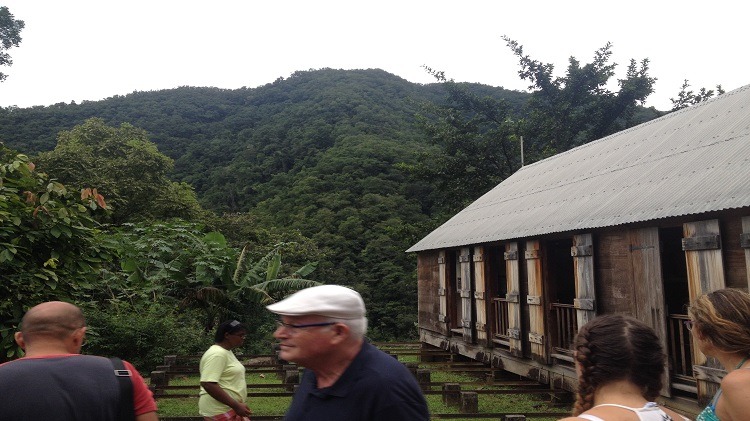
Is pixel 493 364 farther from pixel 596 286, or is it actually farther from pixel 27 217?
pixel 27 217

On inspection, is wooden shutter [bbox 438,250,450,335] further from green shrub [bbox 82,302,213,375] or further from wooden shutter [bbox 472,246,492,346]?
green shrub [bbox 82,302,213,375]

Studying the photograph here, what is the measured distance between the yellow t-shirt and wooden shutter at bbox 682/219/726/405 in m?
5.07

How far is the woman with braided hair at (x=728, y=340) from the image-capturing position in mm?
2785

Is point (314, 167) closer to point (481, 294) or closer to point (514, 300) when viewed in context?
point (481, 294)

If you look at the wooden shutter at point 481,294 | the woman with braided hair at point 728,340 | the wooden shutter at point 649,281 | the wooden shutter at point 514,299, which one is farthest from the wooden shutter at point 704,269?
the wooden shutter at point 481,294

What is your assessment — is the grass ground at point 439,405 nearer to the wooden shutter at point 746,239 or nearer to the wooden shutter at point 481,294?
the wooden shutter at point 481,294

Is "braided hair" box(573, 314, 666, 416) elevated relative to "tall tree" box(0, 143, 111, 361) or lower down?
lower down

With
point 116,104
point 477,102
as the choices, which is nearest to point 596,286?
point 477,102

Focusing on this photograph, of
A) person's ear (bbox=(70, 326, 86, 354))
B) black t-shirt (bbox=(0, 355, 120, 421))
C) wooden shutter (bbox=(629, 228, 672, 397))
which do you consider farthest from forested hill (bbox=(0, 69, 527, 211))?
black t-shirt (bbox=(0, 355, 120, 421))

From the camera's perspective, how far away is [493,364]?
44.1 feet

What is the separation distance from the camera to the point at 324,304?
109 inches

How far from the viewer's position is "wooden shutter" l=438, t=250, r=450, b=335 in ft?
53.9

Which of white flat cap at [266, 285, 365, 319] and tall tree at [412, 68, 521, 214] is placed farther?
tall tree at [412, 68, 521, 214]

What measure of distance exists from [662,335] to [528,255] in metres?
3.45
